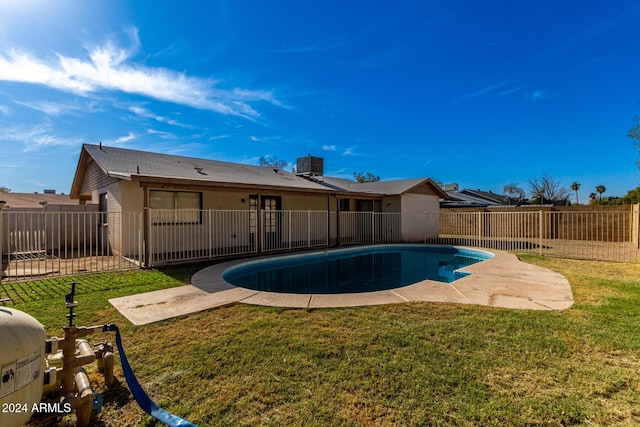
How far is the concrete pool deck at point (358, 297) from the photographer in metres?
5.00

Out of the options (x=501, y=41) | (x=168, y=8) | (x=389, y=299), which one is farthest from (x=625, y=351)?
(x=501, y=41)

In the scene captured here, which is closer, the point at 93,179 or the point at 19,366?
the point at 19,366

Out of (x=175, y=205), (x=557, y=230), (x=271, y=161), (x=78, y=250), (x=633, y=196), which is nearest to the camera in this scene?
(x=78, y=250)

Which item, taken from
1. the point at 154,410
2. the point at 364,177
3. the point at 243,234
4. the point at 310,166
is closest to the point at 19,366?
the point at 154,410

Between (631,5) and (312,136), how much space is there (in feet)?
62.0

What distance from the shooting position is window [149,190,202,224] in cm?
1033

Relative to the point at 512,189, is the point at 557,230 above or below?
below

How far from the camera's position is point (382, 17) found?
437 inches

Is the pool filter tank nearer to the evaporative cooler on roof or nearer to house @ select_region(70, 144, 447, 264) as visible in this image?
house @ select_region(70, 144, 447, 264)

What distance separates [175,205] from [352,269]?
6.76 m

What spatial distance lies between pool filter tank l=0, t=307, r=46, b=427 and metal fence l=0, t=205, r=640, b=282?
6.66 m

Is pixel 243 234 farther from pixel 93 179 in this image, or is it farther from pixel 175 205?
pixel 93 179

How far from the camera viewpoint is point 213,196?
1201cm

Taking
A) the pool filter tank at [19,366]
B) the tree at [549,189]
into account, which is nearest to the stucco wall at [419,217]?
the pool filter tank at [19,366]
